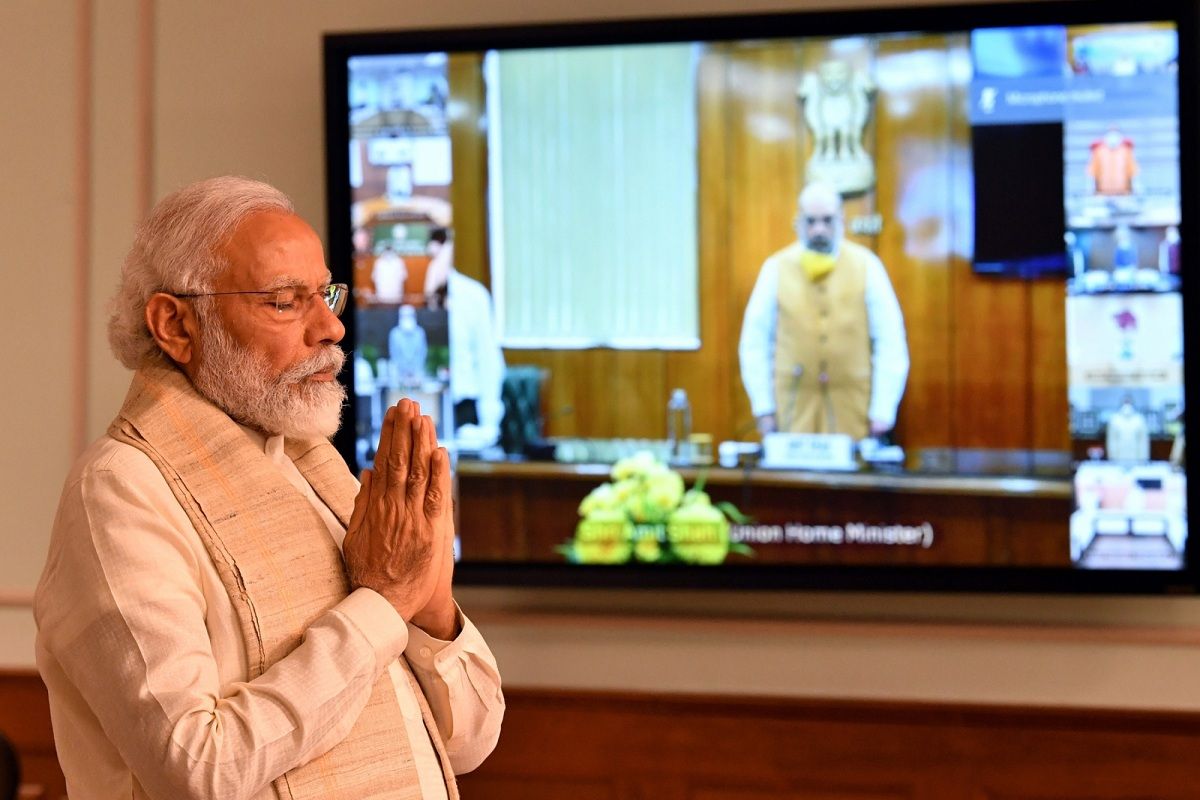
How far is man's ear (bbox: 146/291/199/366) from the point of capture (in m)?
1.57

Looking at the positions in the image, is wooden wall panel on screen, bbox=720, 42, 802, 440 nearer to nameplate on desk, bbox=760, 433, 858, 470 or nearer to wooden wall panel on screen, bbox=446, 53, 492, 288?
nameplate on desk, bbox=760, 433, 858, 470

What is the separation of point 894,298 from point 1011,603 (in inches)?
31.8

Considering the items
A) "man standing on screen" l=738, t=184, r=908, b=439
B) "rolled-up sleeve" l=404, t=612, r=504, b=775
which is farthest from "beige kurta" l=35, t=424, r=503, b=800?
"man standing on screen" l=738, t=184, r=908, b=439

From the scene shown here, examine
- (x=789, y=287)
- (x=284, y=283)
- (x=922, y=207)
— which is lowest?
(x=284, y=283)

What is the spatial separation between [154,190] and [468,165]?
934 millimetres

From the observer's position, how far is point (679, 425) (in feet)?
10.2

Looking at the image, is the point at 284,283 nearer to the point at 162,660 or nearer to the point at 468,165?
the point at 162,660

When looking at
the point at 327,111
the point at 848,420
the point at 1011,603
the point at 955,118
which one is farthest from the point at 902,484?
the point at 327,111

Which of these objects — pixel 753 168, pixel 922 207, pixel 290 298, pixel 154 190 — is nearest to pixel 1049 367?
pixel 922 207

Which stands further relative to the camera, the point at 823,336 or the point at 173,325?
the point at 823,336

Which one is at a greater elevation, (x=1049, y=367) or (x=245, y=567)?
(x=1049, y=367)

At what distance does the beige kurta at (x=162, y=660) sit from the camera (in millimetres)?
1327

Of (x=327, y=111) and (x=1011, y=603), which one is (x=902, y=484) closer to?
(x=1011, y=603)

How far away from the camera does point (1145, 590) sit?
295cm
